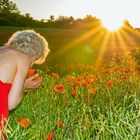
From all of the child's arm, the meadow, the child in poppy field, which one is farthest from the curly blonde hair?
the meadow

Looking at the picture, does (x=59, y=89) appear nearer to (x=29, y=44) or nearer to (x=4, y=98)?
(x=29, y=44)

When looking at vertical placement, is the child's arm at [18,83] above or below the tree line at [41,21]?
above

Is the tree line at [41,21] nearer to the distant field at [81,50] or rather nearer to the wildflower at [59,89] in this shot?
the distant field at [81,50]

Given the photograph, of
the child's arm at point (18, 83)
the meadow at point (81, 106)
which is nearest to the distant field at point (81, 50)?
the meadow at point (81, 106)

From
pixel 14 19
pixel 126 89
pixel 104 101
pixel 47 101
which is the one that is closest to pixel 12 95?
pixel 47 101

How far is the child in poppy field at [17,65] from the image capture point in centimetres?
453

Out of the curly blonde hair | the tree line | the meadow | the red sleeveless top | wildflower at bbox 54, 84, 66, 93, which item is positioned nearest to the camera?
the meadow

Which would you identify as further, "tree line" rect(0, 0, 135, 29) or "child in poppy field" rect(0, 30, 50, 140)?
"tree line" rect(0, 0, 135, 29)

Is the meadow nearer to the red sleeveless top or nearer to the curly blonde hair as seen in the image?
the red sleeveless top

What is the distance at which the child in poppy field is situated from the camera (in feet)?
14.9

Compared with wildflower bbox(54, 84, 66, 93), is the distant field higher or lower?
lower

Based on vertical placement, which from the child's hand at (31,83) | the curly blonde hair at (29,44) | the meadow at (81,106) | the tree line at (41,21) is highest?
the curly blonde hair at (29,44)

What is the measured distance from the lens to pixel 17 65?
461 centimetres

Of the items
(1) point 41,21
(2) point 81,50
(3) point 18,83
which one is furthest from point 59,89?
(1) point 41,21
